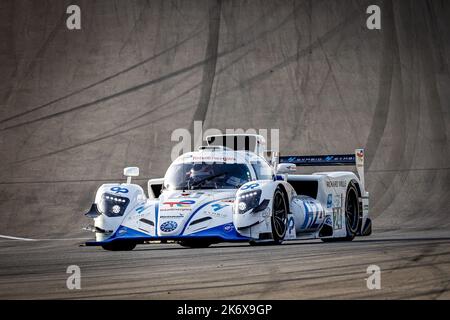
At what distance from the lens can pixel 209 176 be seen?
12555mm

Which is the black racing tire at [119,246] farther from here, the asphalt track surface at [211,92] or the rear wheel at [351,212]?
the rear wheel at [351,212]

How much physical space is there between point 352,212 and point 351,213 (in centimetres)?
5

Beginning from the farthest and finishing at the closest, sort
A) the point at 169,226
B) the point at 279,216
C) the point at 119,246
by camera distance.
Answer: the point at 119,246
the point at 279,216
the point at 169,226

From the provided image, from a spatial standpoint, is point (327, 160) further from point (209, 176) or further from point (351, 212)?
point (209, 176)

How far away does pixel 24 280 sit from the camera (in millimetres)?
7855

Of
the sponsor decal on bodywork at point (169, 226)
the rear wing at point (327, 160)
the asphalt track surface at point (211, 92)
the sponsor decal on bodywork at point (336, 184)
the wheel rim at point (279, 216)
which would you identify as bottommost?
the sponsor decal on bodywork at point (169, 226)

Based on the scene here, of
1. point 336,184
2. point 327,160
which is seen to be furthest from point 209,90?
point 336,184

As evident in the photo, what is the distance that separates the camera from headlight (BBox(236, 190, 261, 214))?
37.6 feet

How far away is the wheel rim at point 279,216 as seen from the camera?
1191 centimetres

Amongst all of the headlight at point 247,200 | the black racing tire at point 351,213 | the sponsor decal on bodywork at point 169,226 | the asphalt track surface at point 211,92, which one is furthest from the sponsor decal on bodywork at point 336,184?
the sponsor decal on bodywork at point 169,226

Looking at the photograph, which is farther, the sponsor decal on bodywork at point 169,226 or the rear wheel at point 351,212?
the rear wheel at point 351,212

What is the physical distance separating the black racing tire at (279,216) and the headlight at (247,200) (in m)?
0.35

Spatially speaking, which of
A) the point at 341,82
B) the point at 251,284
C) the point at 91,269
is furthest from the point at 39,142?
the point at 251,284

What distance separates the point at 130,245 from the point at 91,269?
3.55 meters
